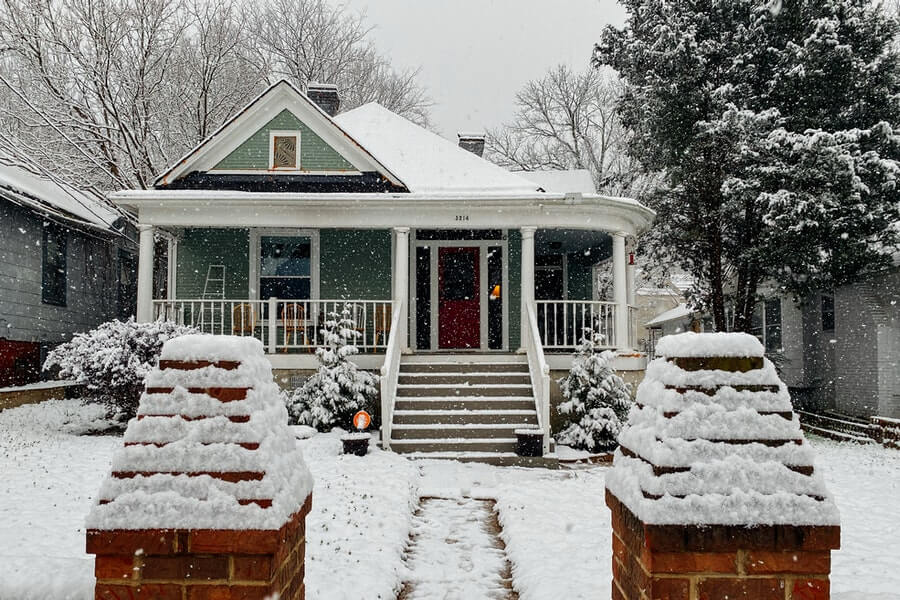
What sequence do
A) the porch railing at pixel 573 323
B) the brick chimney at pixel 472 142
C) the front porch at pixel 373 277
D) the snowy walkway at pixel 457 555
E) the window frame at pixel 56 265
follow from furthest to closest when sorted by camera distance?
1. the brick chimney at pixel 472 142
2. the window frame at pixel 56 265
3. the front porch at pixel 373 277
4. the porch railing at pixel 573 323
5. the snowy walkway at pixel 457 555

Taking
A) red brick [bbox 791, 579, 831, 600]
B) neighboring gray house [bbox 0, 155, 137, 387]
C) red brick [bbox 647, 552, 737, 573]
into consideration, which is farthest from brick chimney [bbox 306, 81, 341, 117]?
red brick [bbox 791, 579, 831, 600]

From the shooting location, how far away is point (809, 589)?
5.49ft

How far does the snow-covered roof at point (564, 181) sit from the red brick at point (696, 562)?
565 inches

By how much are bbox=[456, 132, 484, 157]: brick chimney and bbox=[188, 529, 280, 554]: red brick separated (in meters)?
15.9

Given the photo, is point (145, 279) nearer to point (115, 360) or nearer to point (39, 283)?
point (115, 360)

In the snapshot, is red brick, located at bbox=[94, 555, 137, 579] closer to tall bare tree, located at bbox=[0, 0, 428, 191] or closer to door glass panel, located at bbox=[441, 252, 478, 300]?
door glass panel, located at bbox=[441, 252, 478, 300]

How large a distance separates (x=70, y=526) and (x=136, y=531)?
4337mm

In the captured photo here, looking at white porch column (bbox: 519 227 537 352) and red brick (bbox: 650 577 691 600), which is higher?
white porch column (bbox: 519 227 537 352)

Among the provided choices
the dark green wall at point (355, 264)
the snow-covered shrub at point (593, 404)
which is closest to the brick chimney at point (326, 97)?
the dark green wall at point (355, 264)

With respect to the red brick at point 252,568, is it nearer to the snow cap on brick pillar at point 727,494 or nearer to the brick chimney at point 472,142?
the snow cap on brick pillar at point 727,494

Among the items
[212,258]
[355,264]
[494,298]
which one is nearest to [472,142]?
[494,298]

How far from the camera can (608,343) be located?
12000mm

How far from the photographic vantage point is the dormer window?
13.0 m

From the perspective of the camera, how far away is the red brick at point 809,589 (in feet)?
5.48
